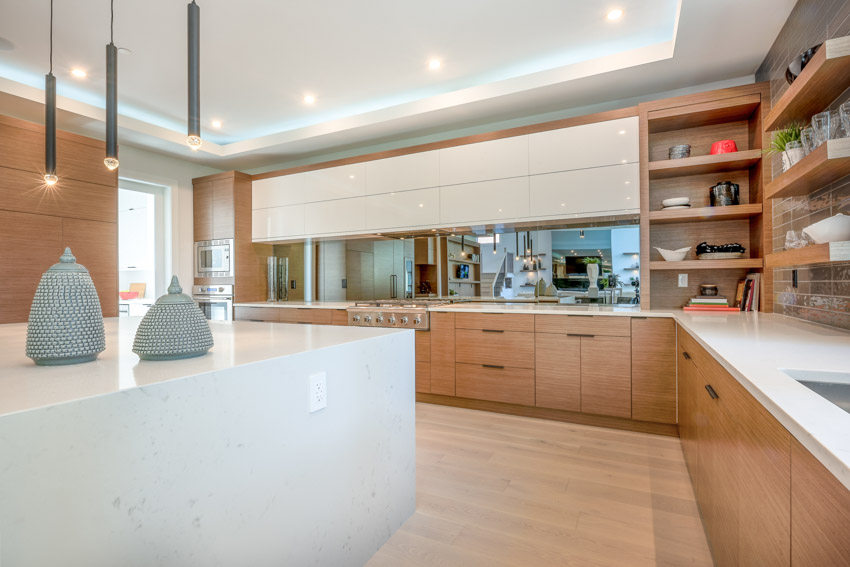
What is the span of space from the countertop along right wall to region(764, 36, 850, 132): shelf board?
83mm

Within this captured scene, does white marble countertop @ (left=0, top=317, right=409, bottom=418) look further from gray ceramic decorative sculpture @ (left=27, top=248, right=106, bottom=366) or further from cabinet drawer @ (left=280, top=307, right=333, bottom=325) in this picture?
cabinet drawer @ (left=280, top=307, right=333, bottom=325)

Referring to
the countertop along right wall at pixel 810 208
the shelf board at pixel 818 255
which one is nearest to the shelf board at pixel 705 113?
the countertop along right wall at pixel 810 208

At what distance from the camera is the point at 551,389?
302 centimetres

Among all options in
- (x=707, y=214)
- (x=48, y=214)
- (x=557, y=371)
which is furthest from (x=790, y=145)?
(x=48, y=214)

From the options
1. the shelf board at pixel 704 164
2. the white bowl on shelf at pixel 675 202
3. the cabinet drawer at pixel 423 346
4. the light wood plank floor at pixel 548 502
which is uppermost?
the shelf board at pixel 704 164

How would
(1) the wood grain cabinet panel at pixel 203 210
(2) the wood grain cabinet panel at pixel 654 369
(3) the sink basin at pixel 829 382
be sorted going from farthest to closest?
(1) the wood grain cabinet panel at pixel 203 210, (2) the wood grain cabinet panel at pixel 654 369, (3) the sink basin at pixel 829 382

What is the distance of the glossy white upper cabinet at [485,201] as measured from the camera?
133 inches

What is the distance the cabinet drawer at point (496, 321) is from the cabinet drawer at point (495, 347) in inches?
1.3

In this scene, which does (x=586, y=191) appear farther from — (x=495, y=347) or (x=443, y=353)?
(x=443, y=353)

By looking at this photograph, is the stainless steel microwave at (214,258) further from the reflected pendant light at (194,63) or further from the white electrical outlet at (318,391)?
the white electrical outlet at (318,391)

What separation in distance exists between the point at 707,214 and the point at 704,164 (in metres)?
0.34

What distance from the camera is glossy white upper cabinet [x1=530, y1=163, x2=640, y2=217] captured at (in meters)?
2.99

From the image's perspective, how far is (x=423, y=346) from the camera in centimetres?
352

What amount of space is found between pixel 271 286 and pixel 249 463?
13.6 ft
